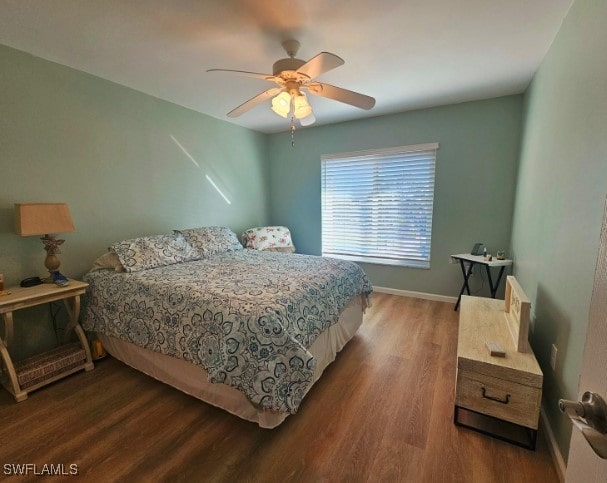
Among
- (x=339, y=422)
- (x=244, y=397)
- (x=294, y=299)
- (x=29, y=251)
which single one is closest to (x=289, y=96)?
(x=294, y=299)

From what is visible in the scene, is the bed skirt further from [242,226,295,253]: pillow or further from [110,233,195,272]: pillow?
[242,226,295,253]: pillow

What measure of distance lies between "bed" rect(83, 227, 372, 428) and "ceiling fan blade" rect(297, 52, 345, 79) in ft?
4.56

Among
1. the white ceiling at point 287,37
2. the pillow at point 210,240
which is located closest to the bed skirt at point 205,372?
the pillow at point 210,240

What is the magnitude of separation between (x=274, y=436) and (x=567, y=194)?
2088mm

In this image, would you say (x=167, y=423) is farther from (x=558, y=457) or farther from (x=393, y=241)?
(x=393, y=241)

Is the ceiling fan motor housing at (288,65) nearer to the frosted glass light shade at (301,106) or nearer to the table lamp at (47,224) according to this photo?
the frosted glass light shade at (301,106)

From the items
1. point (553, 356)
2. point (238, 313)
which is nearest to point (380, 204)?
point (553, 356)

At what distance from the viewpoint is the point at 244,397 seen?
5.20 feet

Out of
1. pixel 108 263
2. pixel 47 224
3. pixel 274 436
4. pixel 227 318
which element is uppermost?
pixel 47 224

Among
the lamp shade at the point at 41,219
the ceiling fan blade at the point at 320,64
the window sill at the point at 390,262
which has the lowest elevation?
the window sill at the point at 390,262

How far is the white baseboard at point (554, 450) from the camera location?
126cm

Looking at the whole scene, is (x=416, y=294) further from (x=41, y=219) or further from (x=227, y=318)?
(x=41, y=219)

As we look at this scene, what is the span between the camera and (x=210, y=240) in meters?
3.13

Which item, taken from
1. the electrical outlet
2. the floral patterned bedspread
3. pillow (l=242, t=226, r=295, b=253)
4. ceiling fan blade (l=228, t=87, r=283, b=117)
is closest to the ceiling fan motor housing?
ceiling fan blade (l=228, t=87, r=283, b=117)
